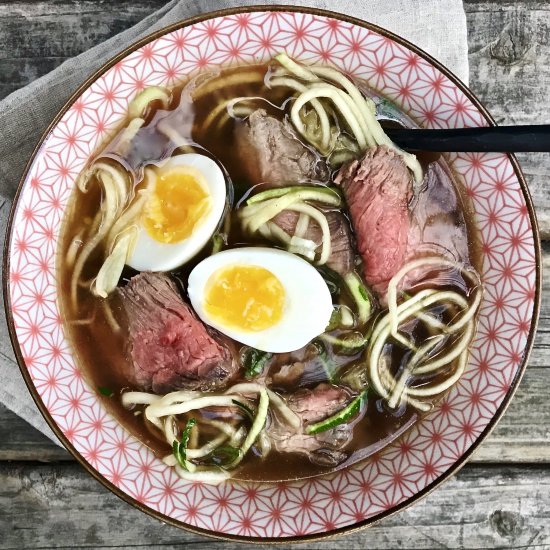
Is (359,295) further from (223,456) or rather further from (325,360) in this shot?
(223,456)

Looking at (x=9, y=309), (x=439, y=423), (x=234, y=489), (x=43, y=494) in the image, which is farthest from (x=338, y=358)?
(x=43, y=494)

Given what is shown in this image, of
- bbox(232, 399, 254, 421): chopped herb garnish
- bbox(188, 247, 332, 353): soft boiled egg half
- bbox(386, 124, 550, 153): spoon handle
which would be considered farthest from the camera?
bbox(232, 399, 254, 421): chopped herb garnish

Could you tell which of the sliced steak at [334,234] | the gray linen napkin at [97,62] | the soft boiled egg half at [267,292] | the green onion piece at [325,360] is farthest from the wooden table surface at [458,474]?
the soft boiled egg half at [267,292]

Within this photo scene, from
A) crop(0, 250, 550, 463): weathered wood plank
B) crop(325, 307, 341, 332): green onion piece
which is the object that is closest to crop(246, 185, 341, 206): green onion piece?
crop(325, 307, 341, 332): green onion piece

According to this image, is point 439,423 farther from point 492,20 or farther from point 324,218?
point 492,20

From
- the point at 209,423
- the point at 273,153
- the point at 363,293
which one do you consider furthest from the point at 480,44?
the point at 209,423

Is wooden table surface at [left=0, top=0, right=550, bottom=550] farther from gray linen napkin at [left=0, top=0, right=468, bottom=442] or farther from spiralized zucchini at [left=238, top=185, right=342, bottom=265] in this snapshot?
spiralized zucchini at [left=238, top=185, right=342, bottom=265]
